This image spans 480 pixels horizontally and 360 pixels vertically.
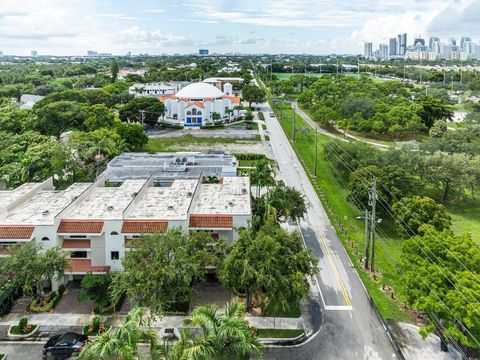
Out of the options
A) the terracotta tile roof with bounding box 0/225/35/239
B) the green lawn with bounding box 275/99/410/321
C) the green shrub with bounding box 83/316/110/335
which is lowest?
the green shrub with bounding box 83/316/110/335

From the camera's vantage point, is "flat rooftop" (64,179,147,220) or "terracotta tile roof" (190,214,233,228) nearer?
"terracotta tile roof" (190,214,233,228)

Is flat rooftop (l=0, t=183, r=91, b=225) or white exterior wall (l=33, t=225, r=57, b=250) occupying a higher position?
flat rooftop (l=0, t=183, r=91, b=225)

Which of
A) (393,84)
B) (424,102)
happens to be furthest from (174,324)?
(393,84)

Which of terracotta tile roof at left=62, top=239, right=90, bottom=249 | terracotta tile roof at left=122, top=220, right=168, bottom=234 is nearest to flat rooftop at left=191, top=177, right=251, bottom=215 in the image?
terracotta tile roof at left=122, top=220, right=168, bottom=234

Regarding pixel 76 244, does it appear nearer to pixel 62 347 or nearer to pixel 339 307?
pixel 62 347

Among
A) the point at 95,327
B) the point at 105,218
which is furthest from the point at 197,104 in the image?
the point at 95,327

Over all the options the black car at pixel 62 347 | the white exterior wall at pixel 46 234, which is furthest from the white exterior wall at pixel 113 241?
the black car at pixel 62 347

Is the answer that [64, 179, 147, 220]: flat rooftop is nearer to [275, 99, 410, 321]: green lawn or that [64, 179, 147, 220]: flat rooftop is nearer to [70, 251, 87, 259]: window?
[70, 251, 87, 259]: window
